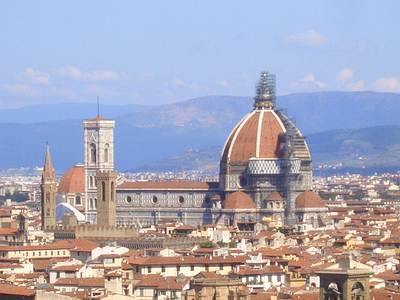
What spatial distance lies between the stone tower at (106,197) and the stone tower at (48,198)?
8.95 feet

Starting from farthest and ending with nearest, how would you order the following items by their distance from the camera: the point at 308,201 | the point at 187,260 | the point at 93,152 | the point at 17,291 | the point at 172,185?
the point at 93,152
the point at 172,185
the point at 308,201
the point at 187,260
the point at 17,291

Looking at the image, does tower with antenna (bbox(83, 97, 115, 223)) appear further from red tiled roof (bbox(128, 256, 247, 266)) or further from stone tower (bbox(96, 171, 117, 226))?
red tiled roof (bbox(128, 256, 247, 266))

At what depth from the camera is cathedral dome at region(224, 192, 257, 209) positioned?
119000 mm

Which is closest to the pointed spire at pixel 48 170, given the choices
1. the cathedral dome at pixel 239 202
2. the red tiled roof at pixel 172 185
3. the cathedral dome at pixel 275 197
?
the red tiled roof at pixel 172 185

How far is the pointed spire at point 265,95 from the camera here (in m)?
129

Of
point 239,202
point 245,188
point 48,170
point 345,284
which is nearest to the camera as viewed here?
point 345,284

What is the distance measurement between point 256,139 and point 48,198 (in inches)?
675

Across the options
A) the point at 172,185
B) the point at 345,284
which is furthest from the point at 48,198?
the point at 345,284

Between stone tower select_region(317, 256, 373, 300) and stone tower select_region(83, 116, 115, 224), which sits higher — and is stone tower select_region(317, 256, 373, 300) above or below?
below

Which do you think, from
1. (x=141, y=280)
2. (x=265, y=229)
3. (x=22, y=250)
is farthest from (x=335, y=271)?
(x=265, y=229)

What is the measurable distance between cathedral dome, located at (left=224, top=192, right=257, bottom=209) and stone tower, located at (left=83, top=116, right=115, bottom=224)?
12.4 m

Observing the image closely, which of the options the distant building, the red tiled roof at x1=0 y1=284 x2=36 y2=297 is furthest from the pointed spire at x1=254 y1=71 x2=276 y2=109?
the red tiled roof at x1=0 y1=284 x2=36 y2=297

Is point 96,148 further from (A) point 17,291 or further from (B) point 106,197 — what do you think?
(A) point 17,291

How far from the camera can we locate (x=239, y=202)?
119 meters
